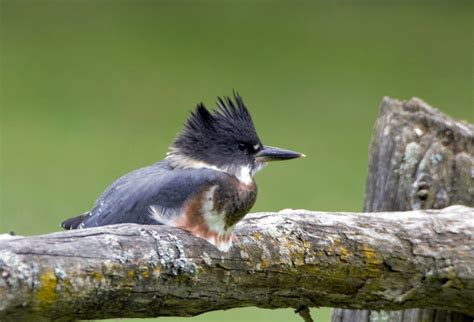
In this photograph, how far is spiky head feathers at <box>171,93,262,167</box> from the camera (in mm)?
3644

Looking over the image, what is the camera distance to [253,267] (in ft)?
10.3

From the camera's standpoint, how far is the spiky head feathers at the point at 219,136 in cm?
364

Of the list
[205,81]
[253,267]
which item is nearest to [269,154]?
[253,267]

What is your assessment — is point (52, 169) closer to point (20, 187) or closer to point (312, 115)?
point (20, 187)

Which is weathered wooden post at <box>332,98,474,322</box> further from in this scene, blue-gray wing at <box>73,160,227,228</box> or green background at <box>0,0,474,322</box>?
green background at <box>0,0,474,322</box>

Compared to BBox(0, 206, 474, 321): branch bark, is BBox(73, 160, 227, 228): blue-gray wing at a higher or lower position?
higher

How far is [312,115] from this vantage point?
9.98 metres

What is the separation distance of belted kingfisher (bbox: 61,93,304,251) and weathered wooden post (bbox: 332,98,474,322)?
1.21 feet

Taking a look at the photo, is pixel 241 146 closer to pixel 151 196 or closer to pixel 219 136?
pixel 219 136

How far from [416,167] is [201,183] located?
2.68 ft

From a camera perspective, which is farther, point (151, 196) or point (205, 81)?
point (205, 81)

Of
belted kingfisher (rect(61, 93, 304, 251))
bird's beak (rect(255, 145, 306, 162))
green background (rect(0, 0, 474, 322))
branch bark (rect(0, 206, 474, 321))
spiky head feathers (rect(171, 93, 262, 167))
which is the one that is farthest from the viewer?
green background (rect(0, 0, 474, 322))

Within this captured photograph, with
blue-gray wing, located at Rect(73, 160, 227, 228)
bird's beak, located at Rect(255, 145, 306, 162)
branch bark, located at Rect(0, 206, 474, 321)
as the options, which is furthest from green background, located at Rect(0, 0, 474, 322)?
branch bark, located at Rect(0, 206, 474, 321)

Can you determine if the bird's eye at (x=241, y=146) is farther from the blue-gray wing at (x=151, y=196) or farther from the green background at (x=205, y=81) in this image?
the green background at (x=205, y=81)
